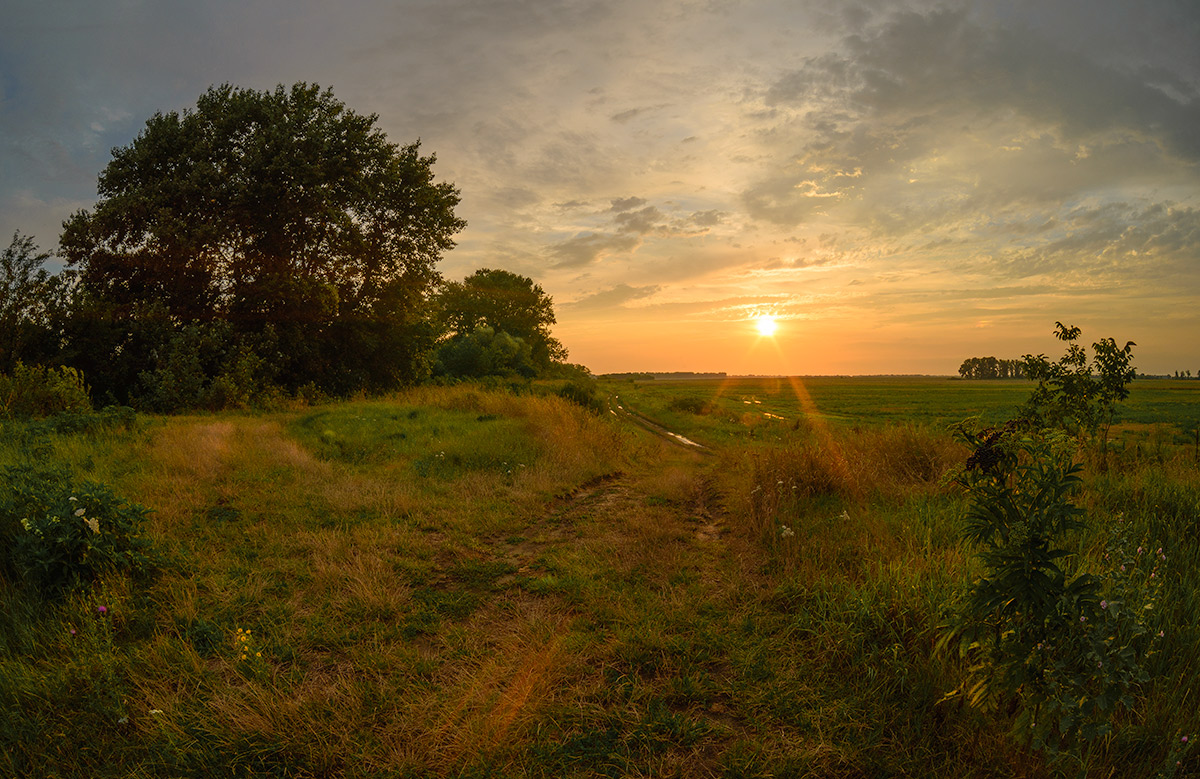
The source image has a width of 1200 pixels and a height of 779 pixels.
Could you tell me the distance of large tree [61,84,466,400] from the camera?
18.7 m

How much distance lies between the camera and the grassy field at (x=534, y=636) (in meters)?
3.39

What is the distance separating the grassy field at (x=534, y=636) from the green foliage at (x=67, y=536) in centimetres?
25

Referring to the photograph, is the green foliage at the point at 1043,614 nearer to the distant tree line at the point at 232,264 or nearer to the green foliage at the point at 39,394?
the green foliage at the point at 39,394

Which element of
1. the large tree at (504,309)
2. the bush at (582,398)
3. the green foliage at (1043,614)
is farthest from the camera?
the large tree at (504,309)

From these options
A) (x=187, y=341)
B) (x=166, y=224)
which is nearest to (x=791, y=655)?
(x=187, y=341)

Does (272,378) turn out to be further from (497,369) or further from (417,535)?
(497,369)

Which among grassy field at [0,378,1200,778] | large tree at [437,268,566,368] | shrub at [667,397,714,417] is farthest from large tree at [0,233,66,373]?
large tree at [437,268,566,368]

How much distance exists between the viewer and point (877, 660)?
427 cm

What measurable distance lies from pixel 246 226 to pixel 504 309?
39.8 metres

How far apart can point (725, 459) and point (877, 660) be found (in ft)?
32.4

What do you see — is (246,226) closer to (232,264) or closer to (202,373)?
(232,264)

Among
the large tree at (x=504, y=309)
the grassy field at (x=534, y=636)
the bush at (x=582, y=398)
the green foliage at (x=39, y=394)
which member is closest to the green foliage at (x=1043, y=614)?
the grassy field at (x=534, y=636)

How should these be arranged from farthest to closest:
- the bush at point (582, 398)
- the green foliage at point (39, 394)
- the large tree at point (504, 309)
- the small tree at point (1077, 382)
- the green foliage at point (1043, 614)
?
the large tree at point (504, 309)
the bush at point (582, 398)
the green foliage at point (39, 394)
the small tree at point (1077, 382)
the green foliage at point (1043, 614)

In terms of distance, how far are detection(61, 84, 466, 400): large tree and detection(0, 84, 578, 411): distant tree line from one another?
0.05 metres
